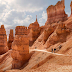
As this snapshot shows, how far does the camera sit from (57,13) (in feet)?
143

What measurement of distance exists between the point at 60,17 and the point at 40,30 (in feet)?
34.7

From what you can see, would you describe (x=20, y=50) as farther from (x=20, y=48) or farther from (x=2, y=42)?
(x=2, y=42)

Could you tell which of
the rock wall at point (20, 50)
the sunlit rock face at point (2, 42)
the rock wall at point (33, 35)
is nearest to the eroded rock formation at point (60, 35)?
the rock wall at point (20, 50)

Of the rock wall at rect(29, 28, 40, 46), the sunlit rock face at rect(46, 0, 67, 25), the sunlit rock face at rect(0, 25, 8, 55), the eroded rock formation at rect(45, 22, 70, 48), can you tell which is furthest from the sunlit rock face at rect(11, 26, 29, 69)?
the sunlit rock face at rect(46, 0, 67, 25)

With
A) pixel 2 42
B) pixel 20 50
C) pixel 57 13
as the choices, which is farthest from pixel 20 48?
pixel 57 13

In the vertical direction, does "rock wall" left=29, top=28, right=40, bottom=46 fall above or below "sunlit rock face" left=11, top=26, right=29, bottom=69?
above

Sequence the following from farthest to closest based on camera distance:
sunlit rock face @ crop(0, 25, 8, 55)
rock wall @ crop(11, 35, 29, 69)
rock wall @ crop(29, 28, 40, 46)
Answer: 1. rock wall @ crop(29, 28, 40, 46)
2. sunlit rock face @ crop(0, 25, 8, 55)
3. rock wall @ crop(11, 35, 29, 69)

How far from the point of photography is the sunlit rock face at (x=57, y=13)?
41844 millimetres

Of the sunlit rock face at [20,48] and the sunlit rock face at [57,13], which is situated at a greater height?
the sunlit rock face at [57,13]

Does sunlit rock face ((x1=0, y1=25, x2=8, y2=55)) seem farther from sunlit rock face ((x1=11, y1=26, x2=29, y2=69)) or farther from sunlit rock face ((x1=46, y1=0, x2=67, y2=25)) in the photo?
sunlit rock face ((x1=46, y1=0, x2=67, y2=25))

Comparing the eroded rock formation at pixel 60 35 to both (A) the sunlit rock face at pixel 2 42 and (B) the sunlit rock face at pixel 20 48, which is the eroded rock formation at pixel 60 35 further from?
(A) the sunlit rock face at pixel 2 42

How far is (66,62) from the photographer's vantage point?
16656 millimetres

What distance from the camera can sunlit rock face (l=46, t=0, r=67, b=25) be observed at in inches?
1647

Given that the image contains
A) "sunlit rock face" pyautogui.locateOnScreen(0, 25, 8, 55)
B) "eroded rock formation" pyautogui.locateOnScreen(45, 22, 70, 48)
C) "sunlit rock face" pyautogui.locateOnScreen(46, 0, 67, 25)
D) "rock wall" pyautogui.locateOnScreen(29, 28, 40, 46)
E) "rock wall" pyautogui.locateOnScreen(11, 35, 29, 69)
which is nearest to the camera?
"rock wall" pyautogui.locateOnScreen(11, 35, 29, 69)
